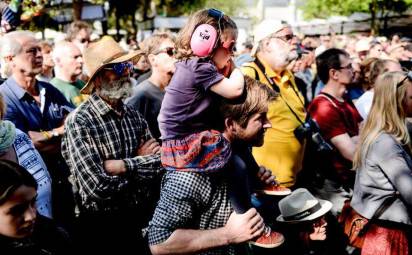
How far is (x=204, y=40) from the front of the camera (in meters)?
2.47

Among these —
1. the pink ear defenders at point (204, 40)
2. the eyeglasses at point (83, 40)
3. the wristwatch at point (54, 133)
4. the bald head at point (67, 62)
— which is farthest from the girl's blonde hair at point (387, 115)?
the eyeglasses at point (83, 40)

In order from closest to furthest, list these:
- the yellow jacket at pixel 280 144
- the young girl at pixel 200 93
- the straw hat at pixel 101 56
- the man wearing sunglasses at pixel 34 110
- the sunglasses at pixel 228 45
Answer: the young girl at pixel 200 93
the sunglasses at pixel 228 45
the straw hat at pixel 101 56
the man wearing sunglasses at pixel 34 110
the yellow jacket at pixel 280 144

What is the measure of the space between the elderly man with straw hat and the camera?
4.22ft

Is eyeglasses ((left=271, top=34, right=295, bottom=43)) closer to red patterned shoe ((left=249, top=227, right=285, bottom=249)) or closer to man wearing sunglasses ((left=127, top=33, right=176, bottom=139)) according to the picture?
man wearing sunglasses ((left=127, top=33, right=176, bottom=139))

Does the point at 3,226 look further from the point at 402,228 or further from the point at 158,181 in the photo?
the point at 402,228

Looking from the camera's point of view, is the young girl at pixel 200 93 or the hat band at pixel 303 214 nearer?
the young girl at pixel 200 93

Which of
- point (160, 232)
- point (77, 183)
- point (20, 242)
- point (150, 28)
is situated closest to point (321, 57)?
point (77, 183)

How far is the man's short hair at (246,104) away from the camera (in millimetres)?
2320

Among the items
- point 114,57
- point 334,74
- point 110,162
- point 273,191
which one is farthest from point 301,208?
point 334,74

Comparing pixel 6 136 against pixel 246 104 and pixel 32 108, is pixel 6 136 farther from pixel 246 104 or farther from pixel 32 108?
pixel 32 108

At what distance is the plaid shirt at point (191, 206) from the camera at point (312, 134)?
199 centimetres

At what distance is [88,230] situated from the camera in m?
3.33

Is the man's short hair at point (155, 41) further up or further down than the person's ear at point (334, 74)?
further up

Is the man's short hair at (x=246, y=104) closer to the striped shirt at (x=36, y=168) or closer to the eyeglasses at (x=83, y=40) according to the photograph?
the striped shirt at (x=36, y=168)
